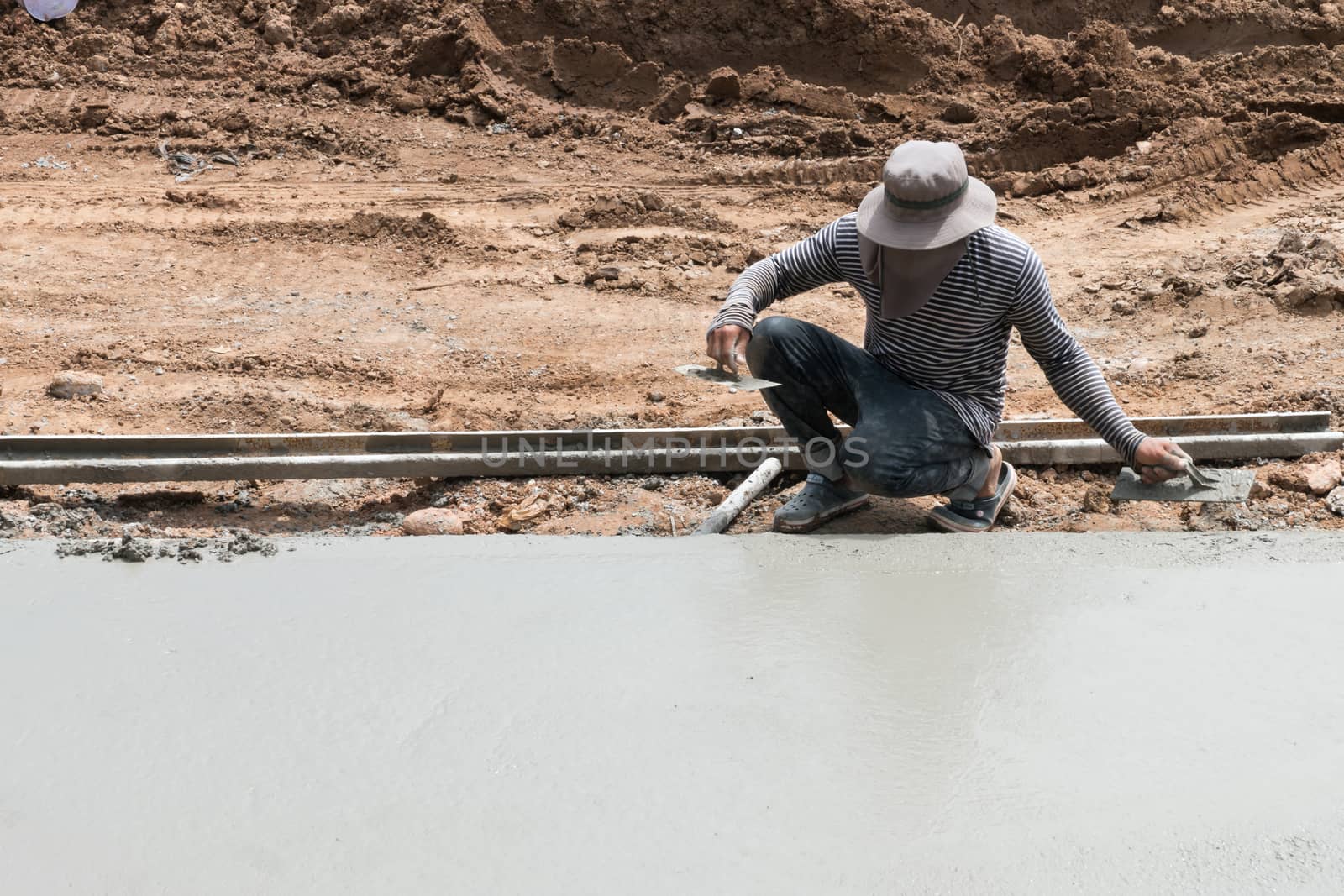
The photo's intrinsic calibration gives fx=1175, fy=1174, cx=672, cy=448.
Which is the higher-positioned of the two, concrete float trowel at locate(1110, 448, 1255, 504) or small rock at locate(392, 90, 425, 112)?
small rock at locate(392, 90, 425, 112)

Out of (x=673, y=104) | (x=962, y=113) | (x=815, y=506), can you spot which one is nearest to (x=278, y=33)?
(x=673, y=104)

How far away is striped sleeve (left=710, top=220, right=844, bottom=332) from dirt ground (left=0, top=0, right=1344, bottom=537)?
2.16 feet

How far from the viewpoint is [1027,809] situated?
1.88m

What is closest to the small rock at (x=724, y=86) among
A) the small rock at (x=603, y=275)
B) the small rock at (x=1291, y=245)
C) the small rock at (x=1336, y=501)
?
the small rock at (x=603, y=275)

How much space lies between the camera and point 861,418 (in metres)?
3.06

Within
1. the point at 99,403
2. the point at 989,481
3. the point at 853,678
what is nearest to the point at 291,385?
the point at 99,403

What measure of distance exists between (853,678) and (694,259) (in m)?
4.24

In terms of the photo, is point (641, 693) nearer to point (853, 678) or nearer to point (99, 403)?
point (853, 678)

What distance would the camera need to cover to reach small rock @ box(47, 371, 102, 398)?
4.45 meters

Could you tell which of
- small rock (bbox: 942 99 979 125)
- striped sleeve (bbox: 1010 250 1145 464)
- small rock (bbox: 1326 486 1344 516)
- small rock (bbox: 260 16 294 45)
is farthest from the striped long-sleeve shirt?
small rock (bbox: 260 16 294 45)

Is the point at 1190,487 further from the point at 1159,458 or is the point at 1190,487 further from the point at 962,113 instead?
the point at 962,113

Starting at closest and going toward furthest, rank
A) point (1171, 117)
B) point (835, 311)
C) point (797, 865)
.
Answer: point (797, 865), point (835, 311), point (1171, 117)

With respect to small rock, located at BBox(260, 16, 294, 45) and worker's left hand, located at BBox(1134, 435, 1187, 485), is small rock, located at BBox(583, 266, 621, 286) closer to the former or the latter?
worker's left hand, located at BBox(1134, 435, 1187, 485)

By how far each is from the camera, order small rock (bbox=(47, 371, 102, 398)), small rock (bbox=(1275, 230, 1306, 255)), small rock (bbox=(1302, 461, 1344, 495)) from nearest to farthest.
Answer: small rock (bbox=(1302, 461, 1344, 495)), small rock (bbox=(47, 371, 102, 398)), small rock (bbox=(1275, 230, 1306, 255))
